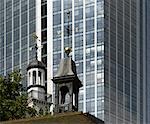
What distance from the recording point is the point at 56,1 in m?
159

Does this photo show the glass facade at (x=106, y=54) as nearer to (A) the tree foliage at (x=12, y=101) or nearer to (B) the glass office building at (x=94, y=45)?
(B) the glass office building at (x=94, y=45)

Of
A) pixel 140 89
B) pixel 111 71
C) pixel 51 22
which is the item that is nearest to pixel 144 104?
pixel 140 89

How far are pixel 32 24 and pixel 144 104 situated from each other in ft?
87.9

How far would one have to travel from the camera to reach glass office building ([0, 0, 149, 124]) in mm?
147875

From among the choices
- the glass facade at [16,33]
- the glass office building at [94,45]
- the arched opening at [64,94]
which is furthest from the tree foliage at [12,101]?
the glass facade at [16,33]

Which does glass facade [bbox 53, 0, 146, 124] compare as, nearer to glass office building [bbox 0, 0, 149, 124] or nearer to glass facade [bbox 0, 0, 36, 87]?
glass office building [bbox 0, 0, 149, 124]

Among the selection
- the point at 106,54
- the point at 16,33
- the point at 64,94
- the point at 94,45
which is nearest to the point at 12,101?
the point at 64,94

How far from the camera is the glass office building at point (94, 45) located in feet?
485

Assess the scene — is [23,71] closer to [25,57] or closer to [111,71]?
[25,57]

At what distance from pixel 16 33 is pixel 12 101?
116 m

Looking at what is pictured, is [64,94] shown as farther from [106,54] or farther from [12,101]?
[106,54]

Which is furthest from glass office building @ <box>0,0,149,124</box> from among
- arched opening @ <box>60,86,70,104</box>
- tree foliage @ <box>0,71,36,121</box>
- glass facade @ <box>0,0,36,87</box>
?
arched opening @ <box>60,86,70,104</box>

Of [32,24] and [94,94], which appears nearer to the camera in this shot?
[94,94]

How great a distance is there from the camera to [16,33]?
167 meters
